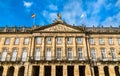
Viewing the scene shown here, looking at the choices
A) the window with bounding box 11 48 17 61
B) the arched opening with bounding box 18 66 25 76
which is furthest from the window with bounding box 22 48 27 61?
the arched opening with bounding box 18 66 25 76

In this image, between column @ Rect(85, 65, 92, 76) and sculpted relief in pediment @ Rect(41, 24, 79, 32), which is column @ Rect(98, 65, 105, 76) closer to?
column @ Rect(85, 65, 92, 76)

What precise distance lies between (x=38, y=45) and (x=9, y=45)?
7.52 meters

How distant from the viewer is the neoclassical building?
39.5m

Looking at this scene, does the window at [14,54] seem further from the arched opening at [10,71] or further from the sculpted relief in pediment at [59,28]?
the sculpted relief in pediment at [59,28]

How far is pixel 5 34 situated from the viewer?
1763 inches

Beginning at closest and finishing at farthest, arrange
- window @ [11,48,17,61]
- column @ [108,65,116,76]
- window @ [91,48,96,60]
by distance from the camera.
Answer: column @ [108,65,116,76] < window @ [11,48,17,61] < window @ [91,48,96,60]

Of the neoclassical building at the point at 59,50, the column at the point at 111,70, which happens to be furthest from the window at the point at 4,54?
the column at the point at 111,70

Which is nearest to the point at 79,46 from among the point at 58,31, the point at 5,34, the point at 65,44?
the point at 65,44

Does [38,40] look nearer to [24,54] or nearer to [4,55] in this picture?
[24,54]

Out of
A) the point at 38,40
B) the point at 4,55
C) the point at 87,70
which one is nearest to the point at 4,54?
the point at 4,55

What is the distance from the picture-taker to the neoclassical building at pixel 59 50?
39500mm

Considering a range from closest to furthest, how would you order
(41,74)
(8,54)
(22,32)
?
(41,74), (8,54), (22,32)

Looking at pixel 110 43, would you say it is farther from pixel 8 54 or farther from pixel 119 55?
pixel 8 54

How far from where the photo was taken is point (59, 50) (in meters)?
42.2
